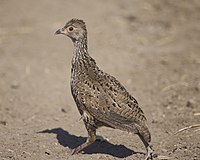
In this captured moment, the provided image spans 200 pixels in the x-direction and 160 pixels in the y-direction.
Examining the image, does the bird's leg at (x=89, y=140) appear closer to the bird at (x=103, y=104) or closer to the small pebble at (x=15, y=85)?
the bird at (x=103, y=104)

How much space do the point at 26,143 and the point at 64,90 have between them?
3.55 meters

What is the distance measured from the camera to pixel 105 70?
1366cm

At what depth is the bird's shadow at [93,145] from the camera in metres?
8.88

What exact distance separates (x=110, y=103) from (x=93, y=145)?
Answer: 1347 mm

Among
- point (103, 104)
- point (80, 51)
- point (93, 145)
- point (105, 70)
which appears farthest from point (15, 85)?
point (103, 104)

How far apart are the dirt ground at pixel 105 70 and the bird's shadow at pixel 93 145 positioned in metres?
0.02

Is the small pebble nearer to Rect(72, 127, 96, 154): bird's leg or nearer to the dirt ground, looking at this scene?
the dirt ground

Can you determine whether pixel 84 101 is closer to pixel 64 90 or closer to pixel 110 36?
pixel 64 90

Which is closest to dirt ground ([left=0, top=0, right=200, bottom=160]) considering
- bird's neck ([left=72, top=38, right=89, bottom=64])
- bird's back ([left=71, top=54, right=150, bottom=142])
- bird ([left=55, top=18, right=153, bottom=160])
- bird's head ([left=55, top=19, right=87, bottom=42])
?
bird ([left=55, top=18, right=153, bottom=160])

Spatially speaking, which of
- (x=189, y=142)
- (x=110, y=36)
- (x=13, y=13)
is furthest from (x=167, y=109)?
(x=13, y=13)

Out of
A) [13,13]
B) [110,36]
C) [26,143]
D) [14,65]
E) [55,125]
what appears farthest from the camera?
[13,13]

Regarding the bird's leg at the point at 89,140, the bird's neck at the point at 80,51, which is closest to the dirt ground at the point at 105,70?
the bird's leg at the point at 89,140

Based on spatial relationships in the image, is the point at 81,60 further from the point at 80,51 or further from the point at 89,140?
the point at 89,140

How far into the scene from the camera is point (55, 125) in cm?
1040
